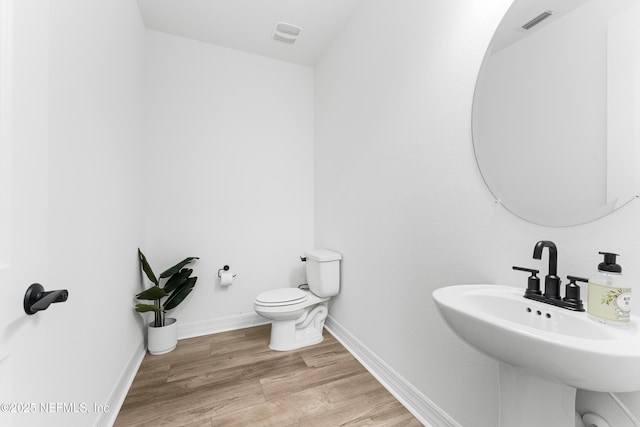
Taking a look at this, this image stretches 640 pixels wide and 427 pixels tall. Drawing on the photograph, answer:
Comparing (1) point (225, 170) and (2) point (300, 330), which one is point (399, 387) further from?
(1) point (225, 170)

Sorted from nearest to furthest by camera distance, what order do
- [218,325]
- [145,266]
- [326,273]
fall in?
[145,266] → [326,273] → [218,325]

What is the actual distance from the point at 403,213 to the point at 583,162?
809mm

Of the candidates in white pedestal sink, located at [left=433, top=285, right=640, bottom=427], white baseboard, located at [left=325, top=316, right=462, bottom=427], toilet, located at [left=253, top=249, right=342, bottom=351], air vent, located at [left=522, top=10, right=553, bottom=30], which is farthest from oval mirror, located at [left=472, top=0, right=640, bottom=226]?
toilet, located at [left=253, top=249, right=342, bottom=351]

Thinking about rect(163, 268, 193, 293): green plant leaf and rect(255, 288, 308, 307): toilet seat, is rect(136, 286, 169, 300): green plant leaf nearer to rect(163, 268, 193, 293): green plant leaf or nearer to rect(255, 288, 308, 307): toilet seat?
rect(163, 268, 193, 293): green plant leaf

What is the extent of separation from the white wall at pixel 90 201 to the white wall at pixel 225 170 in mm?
424

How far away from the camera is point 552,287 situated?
0.89 metres

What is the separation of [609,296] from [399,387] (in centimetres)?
122

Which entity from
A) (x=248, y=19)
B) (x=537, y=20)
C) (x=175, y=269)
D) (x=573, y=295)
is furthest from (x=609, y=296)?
(x=248, y=19)

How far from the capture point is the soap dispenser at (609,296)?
71 cm

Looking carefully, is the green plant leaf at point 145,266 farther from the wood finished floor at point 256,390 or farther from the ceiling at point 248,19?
the ceiling at point 248,19

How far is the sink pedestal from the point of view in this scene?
31.2 inches

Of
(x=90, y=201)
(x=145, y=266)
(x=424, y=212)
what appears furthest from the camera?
(x=145, y=266)

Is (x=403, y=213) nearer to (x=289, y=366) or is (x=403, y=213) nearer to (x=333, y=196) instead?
(x=333, y=196)

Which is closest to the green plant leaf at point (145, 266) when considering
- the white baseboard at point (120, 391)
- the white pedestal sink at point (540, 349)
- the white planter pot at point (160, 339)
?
the white planter pot at point (160, 339)
